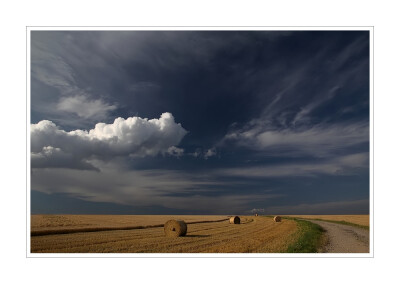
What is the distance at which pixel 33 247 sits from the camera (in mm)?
13508
